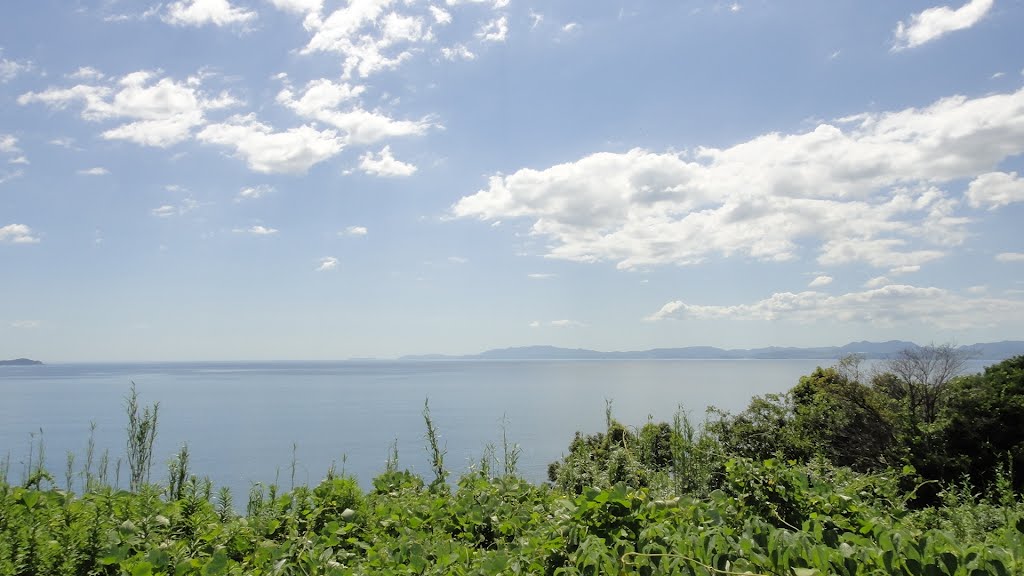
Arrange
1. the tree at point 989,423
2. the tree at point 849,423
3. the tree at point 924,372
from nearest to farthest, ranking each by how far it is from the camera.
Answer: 1. the tree at point 989,423
2. the tree at point 849,423
3. the tree at point 924,372

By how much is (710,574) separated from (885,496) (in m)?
1.83

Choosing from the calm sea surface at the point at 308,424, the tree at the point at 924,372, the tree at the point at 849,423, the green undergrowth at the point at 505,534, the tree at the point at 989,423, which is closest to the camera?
the green undergrowth at the point at 505,534

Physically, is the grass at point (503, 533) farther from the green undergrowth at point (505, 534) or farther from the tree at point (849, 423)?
the tree at point (849, 423)

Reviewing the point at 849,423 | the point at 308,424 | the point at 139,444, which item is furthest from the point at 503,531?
the point at 308,424

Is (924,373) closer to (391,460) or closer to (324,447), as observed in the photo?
(391,460)

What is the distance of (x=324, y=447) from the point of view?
70.5 metres

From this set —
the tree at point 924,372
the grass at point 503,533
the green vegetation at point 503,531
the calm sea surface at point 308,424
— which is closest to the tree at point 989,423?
the tree at point 924,372

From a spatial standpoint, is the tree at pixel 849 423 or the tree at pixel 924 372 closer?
the tree at pixel 849 423

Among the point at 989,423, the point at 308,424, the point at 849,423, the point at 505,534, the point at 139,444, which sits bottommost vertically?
the point at 308,424

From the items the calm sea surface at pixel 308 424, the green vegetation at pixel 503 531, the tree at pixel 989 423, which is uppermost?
the green vegetation at pixel 503 531

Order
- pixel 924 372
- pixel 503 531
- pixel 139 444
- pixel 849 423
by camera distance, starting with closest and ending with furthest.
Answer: pixel 503 531, pixel 139 444, pixel 849 423, pixel 924 372

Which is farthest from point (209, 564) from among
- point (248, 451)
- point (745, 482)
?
point (248, 451)

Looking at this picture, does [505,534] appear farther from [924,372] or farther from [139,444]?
[924,372]

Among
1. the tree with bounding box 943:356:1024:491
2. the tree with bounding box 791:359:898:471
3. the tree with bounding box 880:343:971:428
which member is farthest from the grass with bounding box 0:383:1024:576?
the tree with bounding box 880:343:971:428
